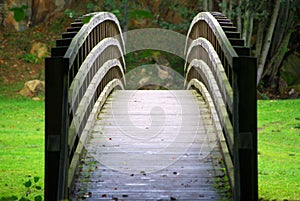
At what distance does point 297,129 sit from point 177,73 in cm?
822

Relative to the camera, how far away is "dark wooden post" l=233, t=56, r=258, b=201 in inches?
236

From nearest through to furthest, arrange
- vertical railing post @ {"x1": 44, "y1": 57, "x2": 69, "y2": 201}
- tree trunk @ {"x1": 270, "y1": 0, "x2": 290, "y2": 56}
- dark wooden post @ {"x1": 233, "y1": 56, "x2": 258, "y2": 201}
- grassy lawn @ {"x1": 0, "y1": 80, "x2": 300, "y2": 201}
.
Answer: vertical railing post @ {"x1": 44, "y1": 57, "x2": 69, "y2": 201} < dark wooden post @ {"x1": 233, "y1": 56, "x2": 258, "y2": 201} < grassy lawn @ {"x1": 0, "y1": 80, "x2": 300, "y2": 201} < tree trunk @ {"x1": 270, "y1": 0, "x2": 290, "y2": 56}

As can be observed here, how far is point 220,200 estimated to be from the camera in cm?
619

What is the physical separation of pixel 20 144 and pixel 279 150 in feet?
14.5

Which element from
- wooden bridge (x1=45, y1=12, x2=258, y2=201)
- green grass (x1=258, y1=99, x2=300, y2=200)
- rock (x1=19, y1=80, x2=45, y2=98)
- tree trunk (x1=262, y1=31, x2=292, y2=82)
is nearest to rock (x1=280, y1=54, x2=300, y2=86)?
tree trunk (x1=262, y1=31, x2=292, y2=82)

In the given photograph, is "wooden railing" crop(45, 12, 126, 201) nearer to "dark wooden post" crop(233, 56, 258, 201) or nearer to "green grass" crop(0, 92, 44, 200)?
"green grass" crop(0, 92, 44, 200)

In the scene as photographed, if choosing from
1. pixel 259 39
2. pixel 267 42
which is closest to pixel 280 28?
pixel 259 39

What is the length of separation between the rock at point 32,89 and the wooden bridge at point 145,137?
8.94m

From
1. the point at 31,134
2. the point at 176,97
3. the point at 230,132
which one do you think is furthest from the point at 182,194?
the point at 31,134

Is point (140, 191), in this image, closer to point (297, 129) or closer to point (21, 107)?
point (297, 129)

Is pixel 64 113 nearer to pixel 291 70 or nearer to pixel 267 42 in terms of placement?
pixel 267 42

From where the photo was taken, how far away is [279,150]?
11336 mm

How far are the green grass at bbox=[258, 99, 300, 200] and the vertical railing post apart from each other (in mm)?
2609

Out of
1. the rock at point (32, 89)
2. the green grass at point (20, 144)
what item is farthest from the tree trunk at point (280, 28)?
the green grass at point (20, 144)
